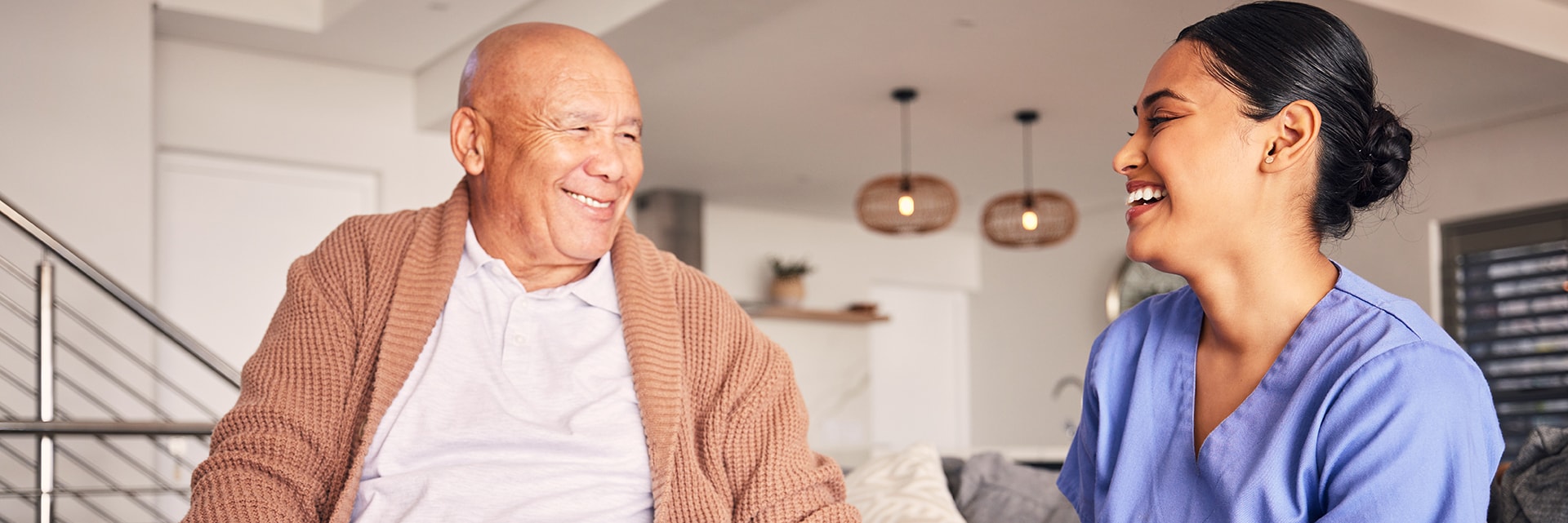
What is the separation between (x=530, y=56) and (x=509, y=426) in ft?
1.57

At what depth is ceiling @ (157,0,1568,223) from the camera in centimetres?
441

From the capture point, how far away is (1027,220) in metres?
6.07

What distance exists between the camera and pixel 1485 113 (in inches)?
242

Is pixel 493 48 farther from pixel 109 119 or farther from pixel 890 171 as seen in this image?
pixel 890 171

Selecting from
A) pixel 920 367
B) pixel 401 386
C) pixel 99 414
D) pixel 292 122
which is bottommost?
pixel 99 414

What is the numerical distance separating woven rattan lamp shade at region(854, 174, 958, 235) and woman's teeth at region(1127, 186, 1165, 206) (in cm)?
433

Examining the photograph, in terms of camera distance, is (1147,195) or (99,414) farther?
(99,414)

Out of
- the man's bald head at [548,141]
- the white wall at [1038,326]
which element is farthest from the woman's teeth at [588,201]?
the white wall at [1038,326]

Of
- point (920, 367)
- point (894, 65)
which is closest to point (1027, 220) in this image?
point (894, 65)

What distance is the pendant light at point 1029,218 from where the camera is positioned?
6059 millimetres

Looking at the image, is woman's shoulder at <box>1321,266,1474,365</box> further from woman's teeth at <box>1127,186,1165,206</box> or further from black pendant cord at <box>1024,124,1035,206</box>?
black pendant cord at <box>1024,124,1035,206</box>

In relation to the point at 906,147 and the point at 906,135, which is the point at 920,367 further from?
the point at 906,135

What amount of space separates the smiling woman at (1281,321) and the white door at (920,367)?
26.4 feet

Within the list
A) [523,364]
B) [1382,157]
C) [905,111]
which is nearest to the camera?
[1382,157]
